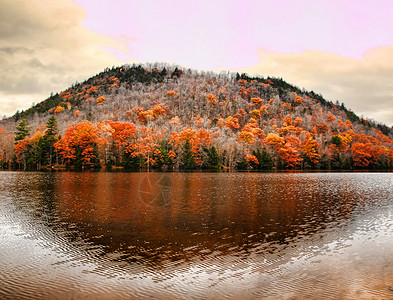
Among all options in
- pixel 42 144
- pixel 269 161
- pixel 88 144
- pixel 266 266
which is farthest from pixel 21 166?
pixel 266 266

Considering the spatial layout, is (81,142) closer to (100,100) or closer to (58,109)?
(58,109)

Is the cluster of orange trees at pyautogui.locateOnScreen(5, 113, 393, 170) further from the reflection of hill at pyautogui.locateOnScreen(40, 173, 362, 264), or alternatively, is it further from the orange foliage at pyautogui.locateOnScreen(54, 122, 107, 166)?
the reflection of hill at pyautogui.locateOnScreen(40, 173, 362, 264)

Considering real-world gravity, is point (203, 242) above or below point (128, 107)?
below

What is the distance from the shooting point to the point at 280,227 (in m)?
15.6

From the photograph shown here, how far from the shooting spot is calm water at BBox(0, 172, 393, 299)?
27.0ft

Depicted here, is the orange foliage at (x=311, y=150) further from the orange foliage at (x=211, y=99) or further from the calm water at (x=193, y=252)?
→ the orange foliage at (x=211, y=99)

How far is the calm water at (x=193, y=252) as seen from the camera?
8.23 metres

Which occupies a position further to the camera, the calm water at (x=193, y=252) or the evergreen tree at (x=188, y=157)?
the evergreen tree at (x=188, y=157)

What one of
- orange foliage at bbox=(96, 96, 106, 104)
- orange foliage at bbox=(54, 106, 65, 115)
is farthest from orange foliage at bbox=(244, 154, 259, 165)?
orange foliage at bbox=(54, 106, 65, 115)

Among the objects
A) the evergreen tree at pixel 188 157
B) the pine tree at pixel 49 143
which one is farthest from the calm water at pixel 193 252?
the pine tree at pixel 49 143

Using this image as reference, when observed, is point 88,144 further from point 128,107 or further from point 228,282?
point 128,107

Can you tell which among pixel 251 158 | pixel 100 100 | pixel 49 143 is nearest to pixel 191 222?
pixel 251 158

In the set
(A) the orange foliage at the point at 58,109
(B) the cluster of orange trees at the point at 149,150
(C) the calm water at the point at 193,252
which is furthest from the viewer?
(A) the orange foliage at the point at 58,109

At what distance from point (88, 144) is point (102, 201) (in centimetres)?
5803
